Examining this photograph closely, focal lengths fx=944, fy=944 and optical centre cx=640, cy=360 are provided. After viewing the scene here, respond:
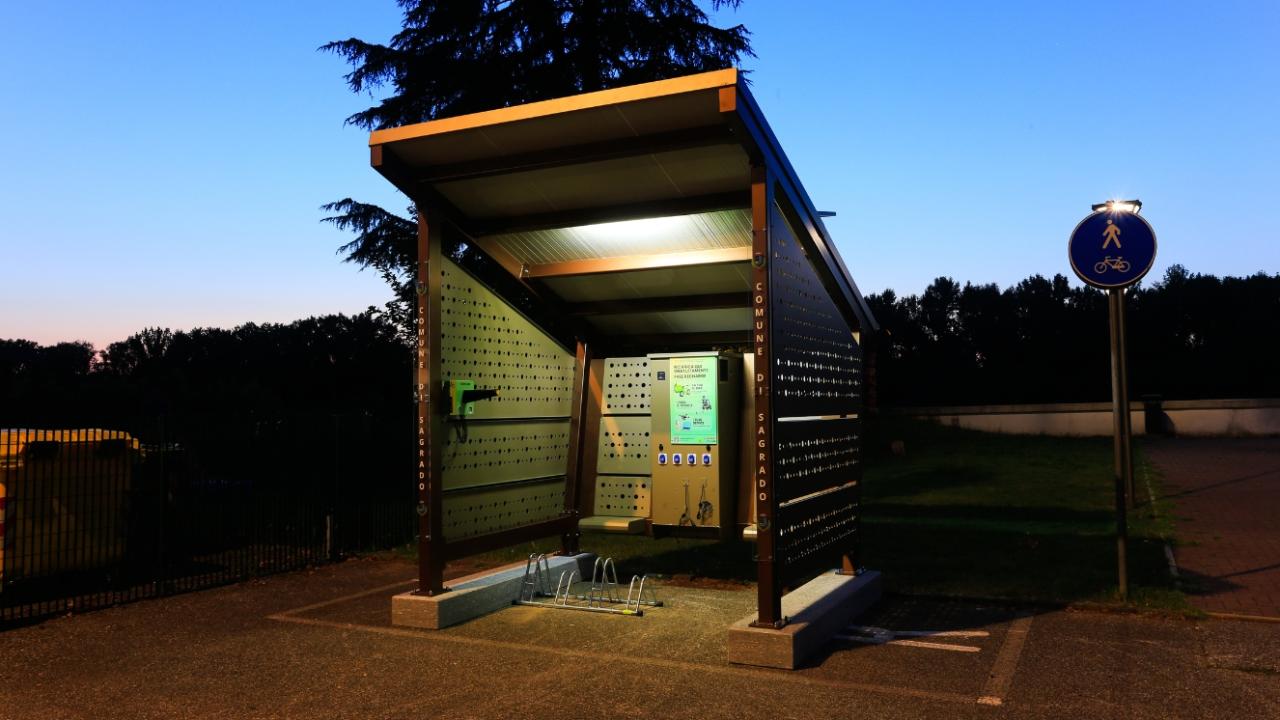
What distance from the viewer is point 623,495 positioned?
9602 millimetres

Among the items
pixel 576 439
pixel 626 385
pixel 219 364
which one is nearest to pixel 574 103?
pixel 626 385

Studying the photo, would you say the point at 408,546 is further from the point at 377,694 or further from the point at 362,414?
the point at 377,694

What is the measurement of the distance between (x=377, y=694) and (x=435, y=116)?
52.1 ft

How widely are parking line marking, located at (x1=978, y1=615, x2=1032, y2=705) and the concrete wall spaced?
30717 millimetres

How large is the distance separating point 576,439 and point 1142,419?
32408 mm

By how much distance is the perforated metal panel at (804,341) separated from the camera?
256 inches

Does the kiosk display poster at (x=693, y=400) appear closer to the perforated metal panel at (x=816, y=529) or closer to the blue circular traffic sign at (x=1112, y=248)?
the perforated metal panel at (x=816, y=529)

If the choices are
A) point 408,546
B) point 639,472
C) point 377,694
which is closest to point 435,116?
point 408,546

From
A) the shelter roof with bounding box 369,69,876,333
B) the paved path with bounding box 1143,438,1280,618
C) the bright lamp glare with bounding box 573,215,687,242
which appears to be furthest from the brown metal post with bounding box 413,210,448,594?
the paved path with bounding box 1143,438,1280,618

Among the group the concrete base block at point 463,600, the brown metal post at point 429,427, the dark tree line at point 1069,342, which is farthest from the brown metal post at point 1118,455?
the dark tree line at point 1069,342

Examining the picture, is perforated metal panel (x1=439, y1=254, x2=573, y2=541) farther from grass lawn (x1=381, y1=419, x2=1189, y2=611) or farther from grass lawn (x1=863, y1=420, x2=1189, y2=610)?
grass lawn (x1=863, y1=420, x2=1189, y2=610)

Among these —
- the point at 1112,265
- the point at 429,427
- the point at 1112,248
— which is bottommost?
the point at 429,427

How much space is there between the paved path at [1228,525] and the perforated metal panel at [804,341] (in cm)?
348

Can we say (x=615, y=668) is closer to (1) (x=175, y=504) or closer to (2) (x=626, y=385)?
(2) (x=626, y=385)
